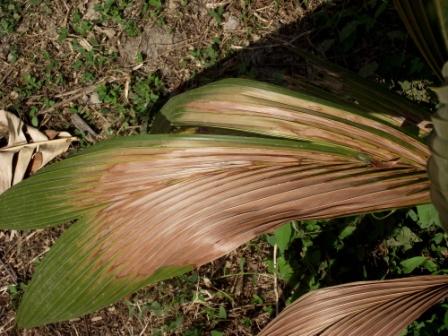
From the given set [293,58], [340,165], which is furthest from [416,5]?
[293,58]

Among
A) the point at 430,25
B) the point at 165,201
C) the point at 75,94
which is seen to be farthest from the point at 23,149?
the point at 430,25

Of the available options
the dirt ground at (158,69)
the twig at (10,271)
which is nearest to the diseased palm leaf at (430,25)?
the dirt ground at (158,69)

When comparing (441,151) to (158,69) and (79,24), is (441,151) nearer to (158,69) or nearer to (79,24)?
(158,69)

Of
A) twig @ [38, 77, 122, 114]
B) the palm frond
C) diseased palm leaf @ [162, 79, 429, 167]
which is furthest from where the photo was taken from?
twig @ [38, 77, 122, 114]

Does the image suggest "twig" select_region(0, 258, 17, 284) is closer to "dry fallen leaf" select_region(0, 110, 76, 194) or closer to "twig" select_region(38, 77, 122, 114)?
"dry fallen leaf" select_region(0, 110, 76, 194)

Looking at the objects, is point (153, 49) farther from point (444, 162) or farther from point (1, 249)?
point (444, 162)

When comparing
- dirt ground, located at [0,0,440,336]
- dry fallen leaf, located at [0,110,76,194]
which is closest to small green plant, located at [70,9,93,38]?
dirt ground, located at [0,0,440,336]
